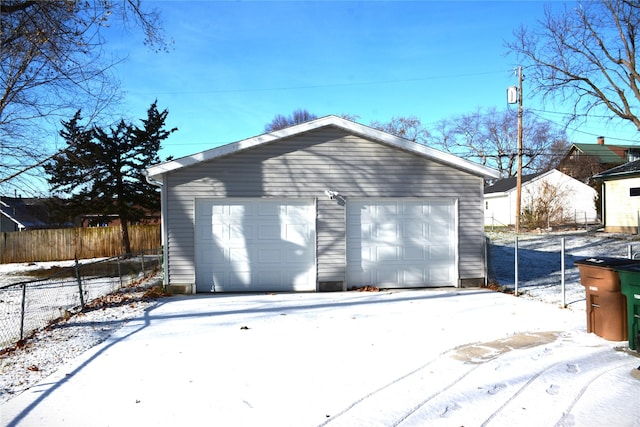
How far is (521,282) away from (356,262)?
164 inches

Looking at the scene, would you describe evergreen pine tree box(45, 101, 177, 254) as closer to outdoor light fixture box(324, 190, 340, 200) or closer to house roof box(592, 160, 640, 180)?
outdoor light fixture box(324, 190, 340, 200)

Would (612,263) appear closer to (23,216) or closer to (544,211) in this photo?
(544,211)

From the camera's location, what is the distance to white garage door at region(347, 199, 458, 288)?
32.2 feet

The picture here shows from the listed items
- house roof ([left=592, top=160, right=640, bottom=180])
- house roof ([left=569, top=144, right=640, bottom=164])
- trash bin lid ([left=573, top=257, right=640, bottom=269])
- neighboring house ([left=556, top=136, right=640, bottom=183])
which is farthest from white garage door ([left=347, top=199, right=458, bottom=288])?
house roof ([left=569, top=144, right=640, bottom=164])

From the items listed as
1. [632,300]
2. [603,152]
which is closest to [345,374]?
[632,300]

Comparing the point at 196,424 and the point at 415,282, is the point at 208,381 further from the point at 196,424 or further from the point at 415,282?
the point at 415,282

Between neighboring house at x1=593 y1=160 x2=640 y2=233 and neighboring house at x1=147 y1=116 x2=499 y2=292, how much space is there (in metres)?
14.6

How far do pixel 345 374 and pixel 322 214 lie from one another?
537 centimetres

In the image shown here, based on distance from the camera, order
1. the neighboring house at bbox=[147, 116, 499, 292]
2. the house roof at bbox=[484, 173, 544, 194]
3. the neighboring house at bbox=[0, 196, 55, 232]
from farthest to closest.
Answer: the house roof at bbox=[484, 173, 544, 194], the neighboring house at bbox=[0, 196, 55, 232], the neighboring house at bbox=[147, 116, 499, 292]

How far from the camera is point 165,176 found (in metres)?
9.33

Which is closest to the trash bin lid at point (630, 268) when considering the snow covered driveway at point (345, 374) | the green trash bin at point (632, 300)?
the green trash bin at point (632, 300)

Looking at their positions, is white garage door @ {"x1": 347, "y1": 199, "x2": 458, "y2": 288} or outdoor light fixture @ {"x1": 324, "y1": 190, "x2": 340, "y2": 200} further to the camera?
white garage door @ {"x1": 347, "y1": 199, "x2": 458, "y2": 288}

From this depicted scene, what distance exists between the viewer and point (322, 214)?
9.66 m

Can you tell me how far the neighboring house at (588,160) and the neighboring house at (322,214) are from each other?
38196 mm
